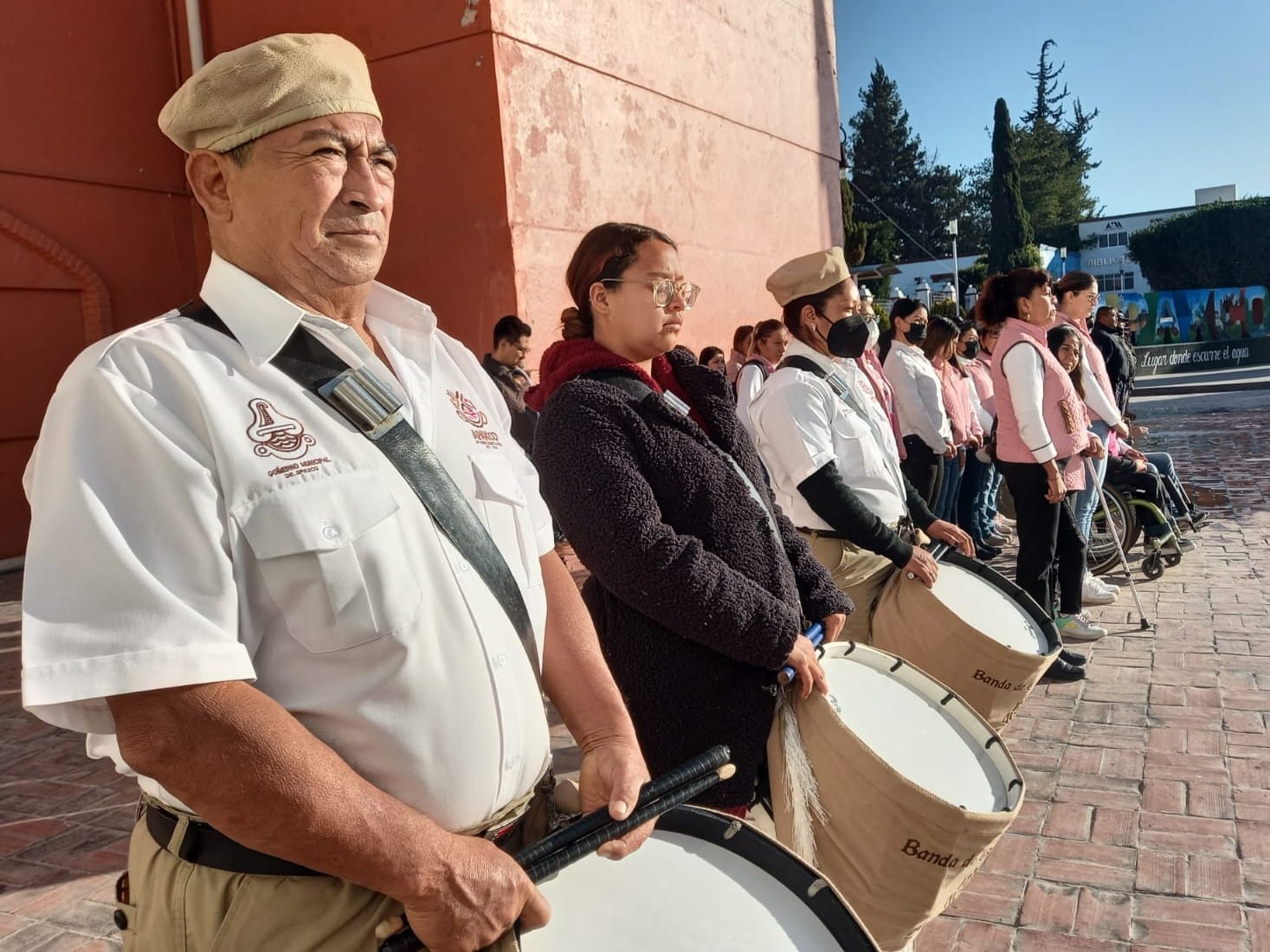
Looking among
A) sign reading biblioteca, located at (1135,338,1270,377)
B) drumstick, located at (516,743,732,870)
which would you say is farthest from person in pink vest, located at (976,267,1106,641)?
sign reading biblioteca, located at (1135,338,1270,377)

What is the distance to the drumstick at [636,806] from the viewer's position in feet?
4.44

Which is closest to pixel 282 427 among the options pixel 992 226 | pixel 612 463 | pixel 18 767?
pixel 612 463

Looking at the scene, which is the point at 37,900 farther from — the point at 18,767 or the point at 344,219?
the point at 344,219

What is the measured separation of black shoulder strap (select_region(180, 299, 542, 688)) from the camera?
1346mm

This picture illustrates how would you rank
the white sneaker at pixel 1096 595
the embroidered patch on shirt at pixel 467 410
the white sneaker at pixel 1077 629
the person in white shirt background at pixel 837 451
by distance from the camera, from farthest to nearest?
the white sneaker at pixel 1096 595 < the white sneaker at pixel 1077 629 < the person in white shirt background at pixel 837 451 < the embroidered patch on shirt at pixel 467 410

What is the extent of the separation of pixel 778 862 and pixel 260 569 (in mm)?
892

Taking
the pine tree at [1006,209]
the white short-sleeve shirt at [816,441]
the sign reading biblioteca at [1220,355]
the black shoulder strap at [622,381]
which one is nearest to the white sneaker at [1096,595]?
the white short-sleeve shirt at [816,441]

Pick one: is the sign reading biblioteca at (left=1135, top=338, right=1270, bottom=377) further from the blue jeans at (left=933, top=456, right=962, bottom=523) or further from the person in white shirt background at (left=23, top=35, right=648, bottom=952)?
the person in white shirt background at (left=23, top=35, right=648, bottom=952)

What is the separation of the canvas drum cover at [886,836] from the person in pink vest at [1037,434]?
3.67 m

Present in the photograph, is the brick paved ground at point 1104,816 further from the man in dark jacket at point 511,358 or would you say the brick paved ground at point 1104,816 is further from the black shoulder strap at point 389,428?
the man in dark jacket at point 511,358

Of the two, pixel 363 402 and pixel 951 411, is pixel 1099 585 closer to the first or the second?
pixel 951 411

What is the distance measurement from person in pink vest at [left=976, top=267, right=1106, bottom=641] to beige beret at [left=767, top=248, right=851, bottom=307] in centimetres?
214

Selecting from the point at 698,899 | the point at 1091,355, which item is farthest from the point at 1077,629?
the point at 698,899

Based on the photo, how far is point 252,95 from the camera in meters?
1.39
